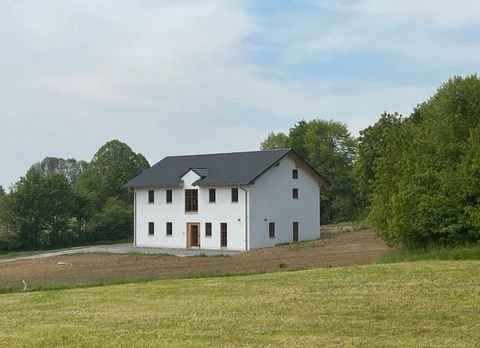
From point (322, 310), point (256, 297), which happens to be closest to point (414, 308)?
point (322, 310)

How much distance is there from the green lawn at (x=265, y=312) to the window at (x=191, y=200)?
33.1m

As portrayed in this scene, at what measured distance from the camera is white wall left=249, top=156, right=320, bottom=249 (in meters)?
49.7

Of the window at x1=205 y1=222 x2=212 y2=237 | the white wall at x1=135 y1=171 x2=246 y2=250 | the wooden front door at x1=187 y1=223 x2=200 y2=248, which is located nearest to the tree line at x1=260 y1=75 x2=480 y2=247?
the white wall at x1=135 y1=171 x2=246 y2=250

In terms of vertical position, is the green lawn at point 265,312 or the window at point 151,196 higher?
the window at point 151,196

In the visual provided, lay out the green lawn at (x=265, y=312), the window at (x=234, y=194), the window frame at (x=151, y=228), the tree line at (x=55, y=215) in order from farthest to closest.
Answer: the tree line at (x=55, y=215) → the window frame at (x=151, y=228) → the window at (x=234, y=194) → the green lawn at (x=265, y=312)

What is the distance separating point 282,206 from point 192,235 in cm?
695

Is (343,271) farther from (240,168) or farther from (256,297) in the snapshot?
(240,168)

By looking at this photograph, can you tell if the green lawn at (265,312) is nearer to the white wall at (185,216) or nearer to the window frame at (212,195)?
the white wall at (185,216)

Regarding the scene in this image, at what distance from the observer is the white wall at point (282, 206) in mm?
49719

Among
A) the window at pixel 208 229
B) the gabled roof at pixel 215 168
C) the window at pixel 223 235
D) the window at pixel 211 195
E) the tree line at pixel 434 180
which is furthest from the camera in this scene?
the window at pixel 211 195

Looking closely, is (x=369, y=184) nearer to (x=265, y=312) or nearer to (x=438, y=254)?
(x=438, y=254)

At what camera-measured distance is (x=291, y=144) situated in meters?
94.1

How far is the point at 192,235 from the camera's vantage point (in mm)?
52781

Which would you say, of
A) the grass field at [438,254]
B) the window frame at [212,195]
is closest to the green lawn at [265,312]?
the grass field at [438,254]
